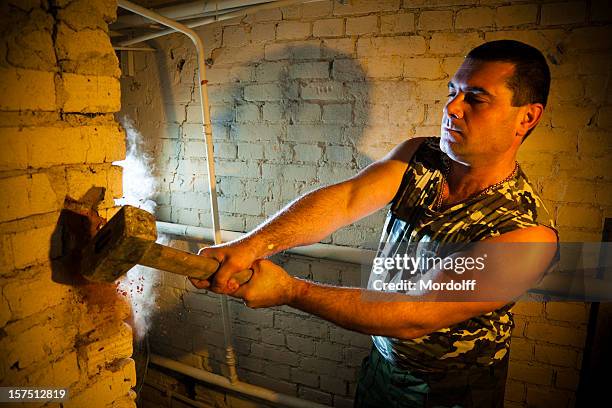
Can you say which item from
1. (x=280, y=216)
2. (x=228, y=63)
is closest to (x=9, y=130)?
(x=280, y=216)

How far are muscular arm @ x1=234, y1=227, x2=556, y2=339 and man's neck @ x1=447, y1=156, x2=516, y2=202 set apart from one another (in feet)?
1.00

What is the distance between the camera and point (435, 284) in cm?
154

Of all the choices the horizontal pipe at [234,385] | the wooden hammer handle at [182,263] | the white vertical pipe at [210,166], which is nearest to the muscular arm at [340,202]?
the wooden hammer handle at [182,263]

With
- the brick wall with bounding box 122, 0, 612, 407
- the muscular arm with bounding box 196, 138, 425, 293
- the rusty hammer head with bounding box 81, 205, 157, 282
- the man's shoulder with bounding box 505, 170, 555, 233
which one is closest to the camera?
the rusty hammer head with bounding box 81, 205, 157, 282

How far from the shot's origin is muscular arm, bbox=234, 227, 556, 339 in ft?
4.86

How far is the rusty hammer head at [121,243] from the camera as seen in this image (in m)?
1.03

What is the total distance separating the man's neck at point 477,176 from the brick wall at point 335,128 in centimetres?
80

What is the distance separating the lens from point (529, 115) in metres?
1.79

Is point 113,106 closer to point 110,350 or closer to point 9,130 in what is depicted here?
point 9,130

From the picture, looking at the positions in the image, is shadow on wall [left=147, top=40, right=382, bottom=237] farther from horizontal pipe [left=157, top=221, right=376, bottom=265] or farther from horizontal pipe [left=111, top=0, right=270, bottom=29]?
horizontal pipe [left=111, top=0, right=270, bottom=29]

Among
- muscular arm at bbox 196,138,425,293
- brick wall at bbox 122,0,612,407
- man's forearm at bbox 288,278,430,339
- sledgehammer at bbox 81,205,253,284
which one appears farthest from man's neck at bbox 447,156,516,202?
sledgehammer at bbox 81,205,253,284

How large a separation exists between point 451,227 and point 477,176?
0.29m

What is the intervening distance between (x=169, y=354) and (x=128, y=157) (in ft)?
6.47

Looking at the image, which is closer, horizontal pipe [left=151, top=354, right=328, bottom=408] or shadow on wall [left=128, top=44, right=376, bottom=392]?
shadow on wall [left=128, top=44, right=376, bottom=392]
